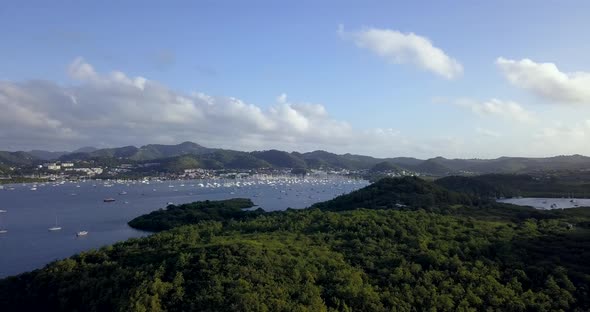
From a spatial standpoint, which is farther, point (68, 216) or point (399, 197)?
point (68, 216)

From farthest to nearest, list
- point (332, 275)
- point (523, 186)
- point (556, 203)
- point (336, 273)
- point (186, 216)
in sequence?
point (523, 186) < point (556, 203) < point (186, 216) < point (336, 273) < point (332, 275)

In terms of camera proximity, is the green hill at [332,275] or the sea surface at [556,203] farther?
the sea surface at [556,203]

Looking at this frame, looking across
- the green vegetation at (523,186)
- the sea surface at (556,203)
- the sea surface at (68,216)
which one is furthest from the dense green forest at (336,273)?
the green vegetation at (523,186)

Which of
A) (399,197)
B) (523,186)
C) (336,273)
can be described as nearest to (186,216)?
(399,197)

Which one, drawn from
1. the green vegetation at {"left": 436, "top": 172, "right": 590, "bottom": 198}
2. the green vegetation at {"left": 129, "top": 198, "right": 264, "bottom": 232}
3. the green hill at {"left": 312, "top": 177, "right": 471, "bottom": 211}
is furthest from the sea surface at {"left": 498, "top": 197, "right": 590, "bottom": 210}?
the green vegetation at {"left": 129, "top": 198, "right": 264, "bottom": 232}

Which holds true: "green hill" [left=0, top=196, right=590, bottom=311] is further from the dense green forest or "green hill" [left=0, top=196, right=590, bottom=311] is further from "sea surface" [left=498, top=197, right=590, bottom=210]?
"sea surface" [left=498, top=197, right=590, bottom=210]

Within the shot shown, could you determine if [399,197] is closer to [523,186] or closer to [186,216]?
[186,216]

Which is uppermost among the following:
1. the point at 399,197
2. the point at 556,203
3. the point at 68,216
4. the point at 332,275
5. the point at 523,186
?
A: the point at 399,197

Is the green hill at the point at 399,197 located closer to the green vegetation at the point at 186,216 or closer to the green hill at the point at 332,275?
the green vegetation at the point at 186,216
